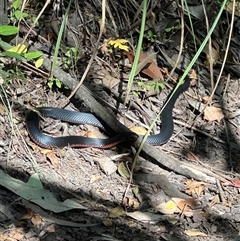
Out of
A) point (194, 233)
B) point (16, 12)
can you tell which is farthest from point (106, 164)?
point (16, 12)

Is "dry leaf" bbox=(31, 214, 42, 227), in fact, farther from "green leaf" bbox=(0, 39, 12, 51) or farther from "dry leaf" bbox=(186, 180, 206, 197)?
"green leaf" bbox=(0, 39, 12, 51)

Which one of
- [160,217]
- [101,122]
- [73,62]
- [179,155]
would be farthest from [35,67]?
[160,217]

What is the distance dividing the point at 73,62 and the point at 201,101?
1.34 m

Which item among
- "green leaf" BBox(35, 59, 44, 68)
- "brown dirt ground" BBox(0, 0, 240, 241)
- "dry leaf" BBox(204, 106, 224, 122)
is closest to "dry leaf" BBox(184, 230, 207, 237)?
"brown dirt ground" BBox(0, 0, 240, 241)

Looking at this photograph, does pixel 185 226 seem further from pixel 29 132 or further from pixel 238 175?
pixel 29 132

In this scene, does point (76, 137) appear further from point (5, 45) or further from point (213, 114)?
point (213, 114)

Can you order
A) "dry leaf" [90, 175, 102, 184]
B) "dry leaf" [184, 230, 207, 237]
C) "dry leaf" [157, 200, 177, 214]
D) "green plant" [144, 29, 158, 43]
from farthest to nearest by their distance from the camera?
"green plant" [144, 29, 158, 43], "dry leaf" [90, 175, 102, 184], "dry leaf" [157, 200, 177, 214], "dry leaf" [184, 230, 207, 237]

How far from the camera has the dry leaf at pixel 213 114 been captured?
514 centimetres

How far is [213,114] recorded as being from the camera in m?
5.19

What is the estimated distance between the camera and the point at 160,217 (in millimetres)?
3805

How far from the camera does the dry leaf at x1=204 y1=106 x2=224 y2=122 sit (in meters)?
5.14

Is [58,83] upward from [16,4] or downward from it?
downward

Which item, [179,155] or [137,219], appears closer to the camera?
[137,219]

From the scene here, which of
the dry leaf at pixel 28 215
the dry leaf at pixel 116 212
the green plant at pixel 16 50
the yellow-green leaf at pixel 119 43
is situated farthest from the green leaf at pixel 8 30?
the dry leaf at pixel 116 212
